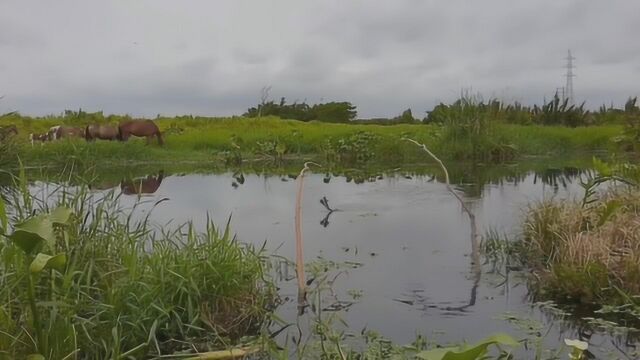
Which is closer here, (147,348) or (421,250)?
(147,348)

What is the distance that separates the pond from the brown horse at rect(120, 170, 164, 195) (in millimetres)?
87

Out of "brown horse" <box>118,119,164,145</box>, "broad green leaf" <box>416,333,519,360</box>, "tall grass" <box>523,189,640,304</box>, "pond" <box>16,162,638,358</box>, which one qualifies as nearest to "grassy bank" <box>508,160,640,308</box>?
"tall grass" <box>523,189,640,304</box>

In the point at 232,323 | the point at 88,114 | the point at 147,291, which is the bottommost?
the point at 232,323

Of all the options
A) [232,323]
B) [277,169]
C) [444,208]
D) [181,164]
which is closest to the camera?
[232,323]

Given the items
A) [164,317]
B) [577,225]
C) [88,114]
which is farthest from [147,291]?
[88,114]

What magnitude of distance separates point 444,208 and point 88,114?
1915 cm

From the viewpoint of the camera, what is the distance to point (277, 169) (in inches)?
579

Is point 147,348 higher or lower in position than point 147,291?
lower

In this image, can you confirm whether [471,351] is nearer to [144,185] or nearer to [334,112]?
[144,185]

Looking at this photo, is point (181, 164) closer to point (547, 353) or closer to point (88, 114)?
point (88, 114)

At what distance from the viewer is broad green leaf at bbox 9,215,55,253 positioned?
229 centimetres

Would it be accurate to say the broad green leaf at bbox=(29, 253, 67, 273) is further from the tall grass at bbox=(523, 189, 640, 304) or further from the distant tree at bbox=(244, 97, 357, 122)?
the distant tree at bbox=(244, 97, 357, 122)

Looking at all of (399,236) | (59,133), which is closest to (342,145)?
(59,133)

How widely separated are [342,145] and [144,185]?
6.72m
